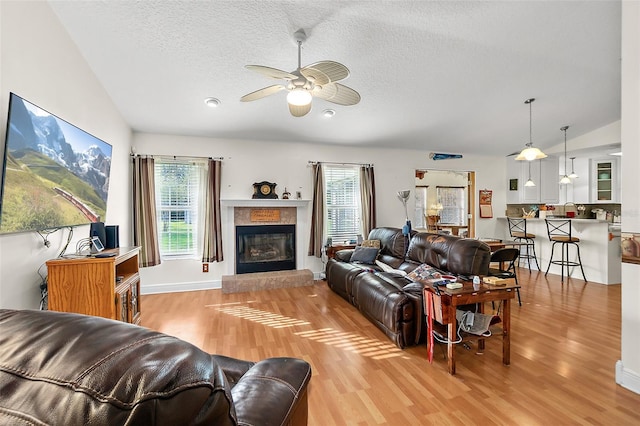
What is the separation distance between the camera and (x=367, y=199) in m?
5.54

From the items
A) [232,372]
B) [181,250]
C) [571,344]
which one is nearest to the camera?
[232,372]

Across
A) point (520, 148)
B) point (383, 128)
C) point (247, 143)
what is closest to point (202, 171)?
point (247, 143)

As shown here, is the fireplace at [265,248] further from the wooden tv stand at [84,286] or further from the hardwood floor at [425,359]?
the wooden tv stand at [84,286]

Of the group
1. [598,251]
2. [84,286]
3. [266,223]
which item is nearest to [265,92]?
[84,286]

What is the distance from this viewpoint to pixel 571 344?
8.75 ft

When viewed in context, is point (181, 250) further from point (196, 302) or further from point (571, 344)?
point (571, 344)

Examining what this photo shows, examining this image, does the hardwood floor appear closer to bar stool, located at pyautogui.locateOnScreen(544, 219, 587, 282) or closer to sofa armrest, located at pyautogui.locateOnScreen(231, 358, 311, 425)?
sofa armrest, located at pyautogui.locateOnScreen(231, 358, 311, 425)

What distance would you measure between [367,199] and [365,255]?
149cm

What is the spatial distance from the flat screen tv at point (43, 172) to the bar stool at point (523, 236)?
712cm

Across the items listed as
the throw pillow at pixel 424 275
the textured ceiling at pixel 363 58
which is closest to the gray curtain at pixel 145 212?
the textured ceiling at pixel 363 58

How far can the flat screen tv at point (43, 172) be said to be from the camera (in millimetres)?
1650

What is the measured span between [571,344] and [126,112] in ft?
19.3

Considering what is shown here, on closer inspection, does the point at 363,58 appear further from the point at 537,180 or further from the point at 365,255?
the point at 537,180

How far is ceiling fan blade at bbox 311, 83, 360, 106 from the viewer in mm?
2390
